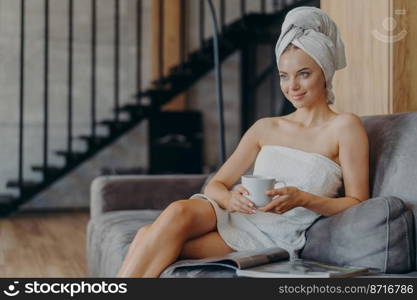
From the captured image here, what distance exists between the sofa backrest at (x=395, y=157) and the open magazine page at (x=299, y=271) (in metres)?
0.26

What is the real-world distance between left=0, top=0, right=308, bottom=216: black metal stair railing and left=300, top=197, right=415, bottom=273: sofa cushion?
4.38 m

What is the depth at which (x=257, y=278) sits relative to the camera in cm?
147

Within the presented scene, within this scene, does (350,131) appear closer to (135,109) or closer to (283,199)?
(283,199)

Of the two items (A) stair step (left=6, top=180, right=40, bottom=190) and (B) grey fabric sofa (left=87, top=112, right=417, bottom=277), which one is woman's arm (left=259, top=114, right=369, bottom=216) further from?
(A) stair step (left=6, top=180, right=40, bottom=190)

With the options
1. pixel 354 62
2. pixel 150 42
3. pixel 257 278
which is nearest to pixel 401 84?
pixel 354 62

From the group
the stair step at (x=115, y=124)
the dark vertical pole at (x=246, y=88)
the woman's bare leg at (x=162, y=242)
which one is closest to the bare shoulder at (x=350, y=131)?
the woman's bare leg at (x=162, y=242)

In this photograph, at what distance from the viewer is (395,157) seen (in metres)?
1.81

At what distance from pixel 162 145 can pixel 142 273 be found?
492 centimetres

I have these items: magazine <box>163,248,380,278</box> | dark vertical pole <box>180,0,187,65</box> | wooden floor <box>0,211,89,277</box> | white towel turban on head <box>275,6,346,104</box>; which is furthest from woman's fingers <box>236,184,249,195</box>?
dark vertical pole <box>180,0,187,65</box>

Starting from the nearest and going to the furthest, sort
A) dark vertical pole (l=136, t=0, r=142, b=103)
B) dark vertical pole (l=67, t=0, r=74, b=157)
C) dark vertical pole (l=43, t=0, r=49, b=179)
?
dark vertical pole (l=43, t=0, r=49, b=179) < dark vertical pole (l=67, t=0, r=74, b=157) < dark vertical pole (l=136, t=0, r=142, b=103)

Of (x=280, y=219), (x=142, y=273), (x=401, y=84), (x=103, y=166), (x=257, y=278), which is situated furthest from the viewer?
(x=103, y=166)

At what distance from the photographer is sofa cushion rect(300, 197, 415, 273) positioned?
1578 millimetres

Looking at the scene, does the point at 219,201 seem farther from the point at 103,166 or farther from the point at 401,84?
the point at 103,166

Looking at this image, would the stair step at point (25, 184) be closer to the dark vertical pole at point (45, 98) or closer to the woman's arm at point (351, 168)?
the dark vertical pole at point (45, 98)
